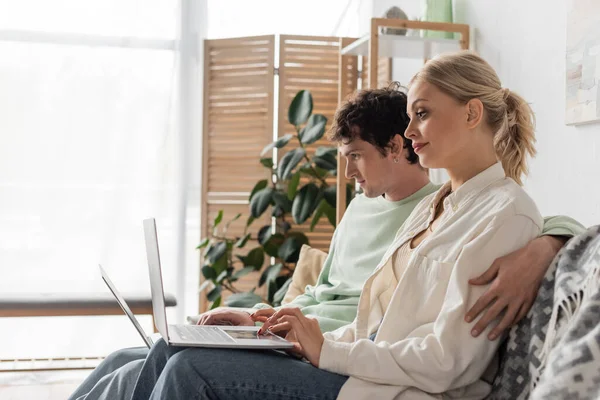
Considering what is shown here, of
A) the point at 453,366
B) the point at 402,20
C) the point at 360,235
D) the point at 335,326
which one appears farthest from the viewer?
the point at 402,20

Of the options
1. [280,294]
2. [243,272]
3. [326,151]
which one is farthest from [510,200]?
[243,272]

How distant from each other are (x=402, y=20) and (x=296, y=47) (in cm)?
133

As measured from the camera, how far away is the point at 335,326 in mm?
2225

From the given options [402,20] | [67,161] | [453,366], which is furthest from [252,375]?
[67,161]

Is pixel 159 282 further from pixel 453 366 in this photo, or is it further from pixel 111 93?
pixel 111 93

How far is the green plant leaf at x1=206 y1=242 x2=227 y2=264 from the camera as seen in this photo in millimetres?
4379

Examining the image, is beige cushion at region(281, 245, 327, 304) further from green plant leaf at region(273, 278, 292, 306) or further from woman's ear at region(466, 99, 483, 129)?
woman's ear at region(466, 99, 483, 129)

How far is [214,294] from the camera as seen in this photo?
4.44 m

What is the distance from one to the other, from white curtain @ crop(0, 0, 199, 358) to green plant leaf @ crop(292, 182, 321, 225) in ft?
3.27

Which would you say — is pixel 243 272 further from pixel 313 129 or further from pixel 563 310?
pixel 563 310

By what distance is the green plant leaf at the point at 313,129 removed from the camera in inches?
164

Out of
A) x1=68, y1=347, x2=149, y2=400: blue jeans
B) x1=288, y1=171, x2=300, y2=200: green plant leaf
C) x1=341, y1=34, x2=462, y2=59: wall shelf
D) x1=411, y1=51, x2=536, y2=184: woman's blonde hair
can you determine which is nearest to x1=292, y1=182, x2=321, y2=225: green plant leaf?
x1=288, y1=171, x2=300, y2=200: green plant leaf

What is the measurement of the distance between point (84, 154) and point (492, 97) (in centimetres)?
358

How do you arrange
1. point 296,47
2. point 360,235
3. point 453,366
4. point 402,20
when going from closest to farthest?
point 453,366
point 360,235
point 402,20
point 296,47
